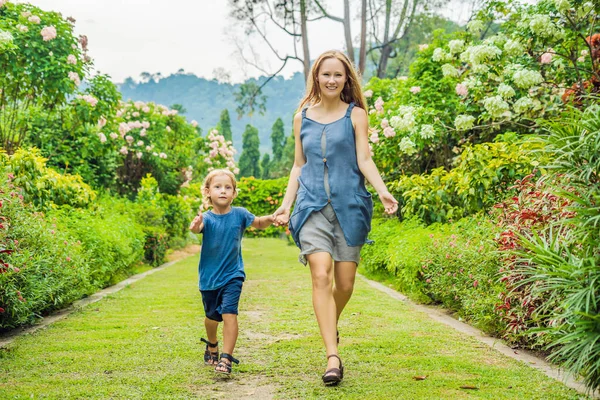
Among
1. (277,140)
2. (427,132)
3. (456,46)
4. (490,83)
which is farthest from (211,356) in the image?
(277,140)

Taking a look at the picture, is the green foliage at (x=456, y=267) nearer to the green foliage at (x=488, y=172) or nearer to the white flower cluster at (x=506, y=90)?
the green foliage at (x=488, y=172)

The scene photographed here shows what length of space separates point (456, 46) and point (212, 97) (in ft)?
475

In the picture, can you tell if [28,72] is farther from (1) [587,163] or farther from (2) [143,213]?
(1) [587,163]

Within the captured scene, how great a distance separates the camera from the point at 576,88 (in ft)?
23.9

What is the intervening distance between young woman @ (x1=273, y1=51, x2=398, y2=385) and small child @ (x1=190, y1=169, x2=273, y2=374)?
0.34 meters

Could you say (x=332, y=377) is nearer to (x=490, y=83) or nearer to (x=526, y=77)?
(x=526, y=77)

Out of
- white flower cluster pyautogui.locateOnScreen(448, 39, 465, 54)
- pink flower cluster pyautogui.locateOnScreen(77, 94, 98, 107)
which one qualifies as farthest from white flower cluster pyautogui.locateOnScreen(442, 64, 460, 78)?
pink flower cluster pyautogui.locateOnScreen(77, 94, 98, 107)

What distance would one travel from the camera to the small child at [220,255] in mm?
4422

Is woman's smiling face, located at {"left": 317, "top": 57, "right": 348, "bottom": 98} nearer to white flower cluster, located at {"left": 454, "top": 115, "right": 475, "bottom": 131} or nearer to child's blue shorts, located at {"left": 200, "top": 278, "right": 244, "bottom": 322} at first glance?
child's blue shorts, located at {"left": 200, "top": 278, "right": 244, "bottom": 322}

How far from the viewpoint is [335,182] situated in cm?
430

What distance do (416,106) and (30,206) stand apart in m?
6.15

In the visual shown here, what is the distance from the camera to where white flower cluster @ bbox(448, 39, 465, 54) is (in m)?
10.3

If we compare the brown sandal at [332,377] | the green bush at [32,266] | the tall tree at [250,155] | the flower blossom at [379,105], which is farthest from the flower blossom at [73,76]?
the tall tree at [250,155]

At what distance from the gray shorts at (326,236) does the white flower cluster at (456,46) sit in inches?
271
